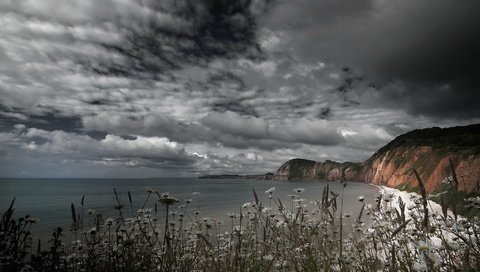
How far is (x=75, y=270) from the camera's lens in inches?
277

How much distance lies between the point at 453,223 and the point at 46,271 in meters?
6.50

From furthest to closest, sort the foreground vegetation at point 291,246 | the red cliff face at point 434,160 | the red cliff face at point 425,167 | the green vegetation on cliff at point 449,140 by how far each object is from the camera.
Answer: the green vegetation on cliff at point 449,140
the red cliff face at point 434,160
the red cliff face at point 425,167
the foreground vegetation at point 291,246

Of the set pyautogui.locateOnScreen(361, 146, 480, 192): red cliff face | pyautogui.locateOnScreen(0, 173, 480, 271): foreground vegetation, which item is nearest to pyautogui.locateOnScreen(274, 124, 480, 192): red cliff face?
pyautogui.locateOnScreen(361, 146, 480, 192): red cliff face

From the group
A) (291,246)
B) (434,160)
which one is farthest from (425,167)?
(291,246)

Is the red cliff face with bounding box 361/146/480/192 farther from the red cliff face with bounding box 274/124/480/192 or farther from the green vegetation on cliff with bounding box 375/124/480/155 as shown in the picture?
the green vegetation on cliff with bounding box 375/124/480/155

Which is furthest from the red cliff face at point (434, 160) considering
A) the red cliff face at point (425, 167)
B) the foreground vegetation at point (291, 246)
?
the foreground vegetation at point (291, 246)

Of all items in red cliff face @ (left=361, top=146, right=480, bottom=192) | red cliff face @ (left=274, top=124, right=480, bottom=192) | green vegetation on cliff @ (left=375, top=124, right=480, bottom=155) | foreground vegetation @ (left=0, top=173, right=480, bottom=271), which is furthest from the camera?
green vegetation on cliff @ (left=375, top=124, right=480, bottom=155)

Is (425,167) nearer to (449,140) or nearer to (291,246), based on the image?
(449,140)

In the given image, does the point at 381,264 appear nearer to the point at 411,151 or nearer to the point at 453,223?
the point at 453,223

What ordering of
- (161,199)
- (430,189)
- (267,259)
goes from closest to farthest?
(161,199)
(267,259)
(430,189)

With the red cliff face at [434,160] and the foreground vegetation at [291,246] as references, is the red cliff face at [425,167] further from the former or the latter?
the foreground vegetation at [291,246]

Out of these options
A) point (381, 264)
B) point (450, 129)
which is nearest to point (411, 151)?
point (450, 129)

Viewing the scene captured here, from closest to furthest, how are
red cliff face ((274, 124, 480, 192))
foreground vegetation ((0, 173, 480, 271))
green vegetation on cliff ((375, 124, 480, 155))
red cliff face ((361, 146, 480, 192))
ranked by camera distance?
foreground vegetation ((0, 173, 480, 271)), red cliff face ((361, 146, 480, 192)), red cliff face ((274, 124, 480, 192)), green vegetation on cliff ((375, 124, 480, 155))

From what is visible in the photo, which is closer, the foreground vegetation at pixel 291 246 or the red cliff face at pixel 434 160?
the foreground vegetation at pixel 291 246
